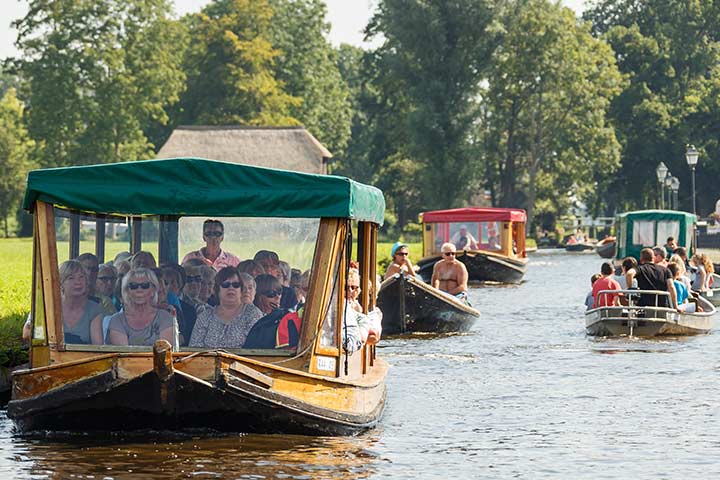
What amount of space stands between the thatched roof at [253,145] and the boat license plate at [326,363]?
6667 centimetres

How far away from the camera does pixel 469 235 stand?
1799 inches

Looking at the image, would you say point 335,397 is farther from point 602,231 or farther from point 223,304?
point 602,231

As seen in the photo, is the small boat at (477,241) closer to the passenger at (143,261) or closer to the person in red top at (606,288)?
the person in red top at (606,288)

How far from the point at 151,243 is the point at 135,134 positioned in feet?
231

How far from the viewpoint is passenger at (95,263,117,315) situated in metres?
13.0

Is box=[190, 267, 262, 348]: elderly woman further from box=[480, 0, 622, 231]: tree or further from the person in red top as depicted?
box=[480, 0, 622, 231]: tree

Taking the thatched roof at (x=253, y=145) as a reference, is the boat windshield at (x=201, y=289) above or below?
below

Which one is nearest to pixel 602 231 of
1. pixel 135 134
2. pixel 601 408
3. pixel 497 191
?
pixel 497 191

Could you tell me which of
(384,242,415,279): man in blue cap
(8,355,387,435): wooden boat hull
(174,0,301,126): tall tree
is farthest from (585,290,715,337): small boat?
(174,0,301,126): tall tree

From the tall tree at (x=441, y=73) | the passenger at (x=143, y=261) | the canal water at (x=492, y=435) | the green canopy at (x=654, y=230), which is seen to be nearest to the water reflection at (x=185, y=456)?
the canal water at (x=492, y=435)

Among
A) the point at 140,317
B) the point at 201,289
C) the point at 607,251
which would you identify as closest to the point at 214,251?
the point at 201,289

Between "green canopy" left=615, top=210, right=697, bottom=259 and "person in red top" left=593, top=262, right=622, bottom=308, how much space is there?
16.9 metres

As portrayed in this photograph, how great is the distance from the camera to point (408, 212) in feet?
295

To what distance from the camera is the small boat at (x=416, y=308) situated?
2539 cm
